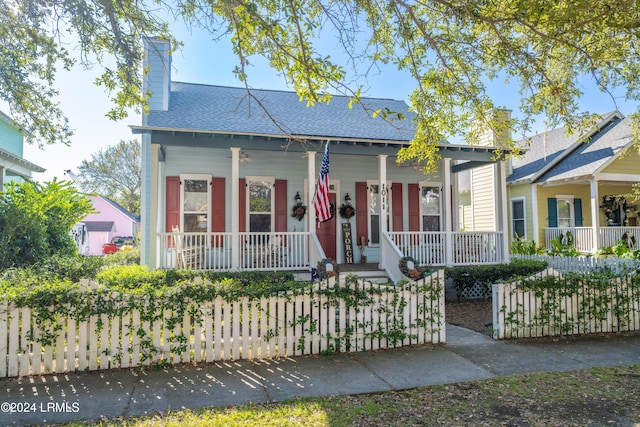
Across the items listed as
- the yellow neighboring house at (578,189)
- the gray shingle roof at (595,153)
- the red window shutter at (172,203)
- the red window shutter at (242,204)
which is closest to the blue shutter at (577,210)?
the yellow neighboring house at (578,189)

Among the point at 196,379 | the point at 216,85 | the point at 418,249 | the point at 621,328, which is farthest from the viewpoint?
the point at 216,85

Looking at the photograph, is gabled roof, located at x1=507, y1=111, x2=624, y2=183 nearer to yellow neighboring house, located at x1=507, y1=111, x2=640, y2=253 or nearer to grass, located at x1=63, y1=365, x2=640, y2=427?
yellow neighboring house, located at x1=507, y1=111, x2=640, y2=253

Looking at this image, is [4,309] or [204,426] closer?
[204,426]

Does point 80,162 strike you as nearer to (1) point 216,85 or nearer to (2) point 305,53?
(1) point 216,85

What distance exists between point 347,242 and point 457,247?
120 inches

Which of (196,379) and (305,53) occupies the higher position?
(305,53)

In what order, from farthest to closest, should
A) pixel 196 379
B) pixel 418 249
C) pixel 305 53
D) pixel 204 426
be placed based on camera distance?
pixel 418 249, pixel 305 53, pixel 196 379, pixel 204 426

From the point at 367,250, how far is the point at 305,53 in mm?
7155

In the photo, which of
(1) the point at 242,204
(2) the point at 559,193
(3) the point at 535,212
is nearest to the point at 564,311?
(1) the point at 242,204

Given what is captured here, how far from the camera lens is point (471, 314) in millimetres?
8469

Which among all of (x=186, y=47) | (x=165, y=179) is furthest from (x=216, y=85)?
(x=186, y=47)

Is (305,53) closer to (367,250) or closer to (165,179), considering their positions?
(165,179)

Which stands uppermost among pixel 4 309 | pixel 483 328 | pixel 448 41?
pixel 448 41

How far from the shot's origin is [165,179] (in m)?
10.4
